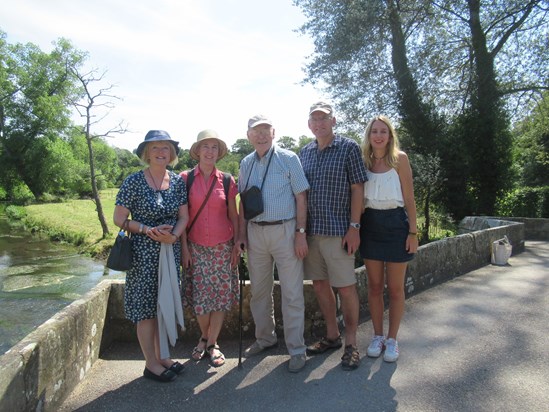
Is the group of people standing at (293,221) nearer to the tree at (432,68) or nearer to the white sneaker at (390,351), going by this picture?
the white sneaker at (390,351)

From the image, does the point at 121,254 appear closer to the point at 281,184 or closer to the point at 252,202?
the point at 252,202

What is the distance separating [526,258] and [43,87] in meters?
36.4

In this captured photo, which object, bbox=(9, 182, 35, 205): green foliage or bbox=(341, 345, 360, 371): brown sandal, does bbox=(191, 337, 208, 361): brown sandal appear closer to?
bbox=(341, 345, 360, 371): brown sandal

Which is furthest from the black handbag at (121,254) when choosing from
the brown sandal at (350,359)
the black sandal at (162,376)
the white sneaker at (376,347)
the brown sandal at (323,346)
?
the white sneaker at (376,347)

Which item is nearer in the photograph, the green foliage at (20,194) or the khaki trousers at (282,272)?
the khaki trousers at (282,272)

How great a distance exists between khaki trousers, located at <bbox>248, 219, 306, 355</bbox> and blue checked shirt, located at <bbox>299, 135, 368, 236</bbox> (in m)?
0.24

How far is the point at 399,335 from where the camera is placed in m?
3.89

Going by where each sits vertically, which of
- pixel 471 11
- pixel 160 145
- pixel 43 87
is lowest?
pixel 160 145

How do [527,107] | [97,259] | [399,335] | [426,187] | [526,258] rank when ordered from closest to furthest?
[399,335] → [526,258] → [426,187] → [527,107] → [97,259]

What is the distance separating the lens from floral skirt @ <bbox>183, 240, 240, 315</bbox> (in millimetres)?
3350

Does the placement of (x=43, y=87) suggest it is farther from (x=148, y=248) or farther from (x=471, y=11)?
(x=148, y=248)

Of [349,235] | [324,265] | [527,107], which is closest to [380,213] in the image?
[349,235]

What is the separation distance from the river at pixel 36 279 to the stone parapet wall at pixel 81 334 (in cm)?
497

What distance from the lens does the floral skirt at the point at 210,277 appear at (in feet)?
11.0
